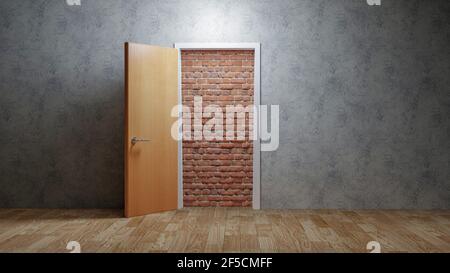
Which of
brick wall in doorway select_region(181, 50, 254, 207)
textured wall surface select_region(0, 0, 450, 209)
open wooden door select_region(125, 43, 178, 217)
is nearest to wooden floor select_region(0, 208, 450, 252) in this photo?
open wooden door select_region(125, 43, 178, 217)

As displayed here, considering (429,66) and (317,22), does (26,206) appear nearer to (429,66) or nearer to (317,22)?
(317,22)

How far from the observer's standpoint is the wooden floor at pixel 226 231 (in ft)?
14.5

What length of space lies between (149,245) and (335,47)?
3439 mm

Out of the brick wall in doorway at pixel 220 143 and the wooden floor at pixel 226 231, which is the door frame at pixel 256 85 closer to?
the wooden floor at pixel 226 231

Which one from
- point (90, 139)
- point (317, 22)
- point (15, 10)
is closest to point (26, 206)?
point (90, 139)

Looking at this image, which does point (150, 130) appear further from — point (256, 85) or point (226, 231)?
point (226, 231)

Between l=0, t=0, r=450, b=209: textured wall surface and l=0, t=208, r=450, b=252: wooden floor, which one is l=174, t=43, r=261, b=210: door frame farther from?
l=0, t=208, r=450, b=252: wooden floor

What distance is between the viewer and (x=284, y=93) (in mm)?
6246

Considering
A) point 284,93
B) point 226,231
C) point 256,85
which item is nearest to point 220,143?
point 256,85

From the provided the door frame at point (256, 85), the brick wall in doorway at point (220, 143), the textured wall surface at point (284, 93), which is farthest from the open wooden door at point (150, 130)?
the brick wall in doorway at point (220, 143)

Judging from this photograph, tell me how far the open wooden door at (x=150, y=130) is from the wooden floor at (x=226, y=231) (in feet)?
0.85

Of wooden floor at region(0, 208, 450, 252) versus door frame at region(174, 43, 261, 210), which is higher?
door frame at region(174, 43, 261, 210)

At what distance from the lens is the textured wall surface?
244 inches

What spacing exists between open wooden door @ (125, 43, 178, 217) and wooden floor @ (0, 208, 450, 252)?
26 centimetres
